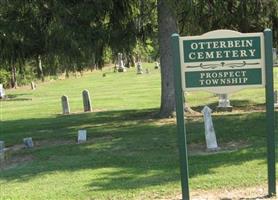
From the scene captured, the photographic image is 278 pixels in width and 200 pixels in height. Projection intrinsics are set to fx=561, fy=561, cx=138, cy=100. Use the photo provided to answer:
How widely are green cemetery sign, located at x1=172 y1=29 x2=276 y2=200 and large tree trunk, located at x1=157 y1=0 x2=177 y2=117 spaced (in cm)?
832

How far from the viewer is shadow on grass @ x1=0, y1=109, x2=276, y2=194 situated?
8.80 meters

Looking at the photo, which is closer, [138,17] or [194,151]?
[194,151]

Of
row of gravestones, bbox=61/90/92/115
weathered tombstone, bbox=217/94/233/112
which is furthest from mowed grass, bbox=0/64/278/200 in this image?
row of gravestones, bbox=61/90/92/115

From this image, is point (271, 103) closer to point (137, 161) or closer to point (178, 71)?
point (178, 71)

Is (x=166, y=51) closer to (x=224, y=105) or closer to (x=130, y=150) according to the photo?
(x=224, y=105)

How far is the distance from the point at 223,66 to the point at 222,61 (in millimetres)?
64

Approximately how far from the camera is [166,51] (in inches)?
610

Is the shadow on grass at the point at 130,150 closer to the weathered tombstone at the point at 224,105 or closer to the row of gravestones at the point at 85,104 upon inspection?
the weathered tombstone at the point at 224,105

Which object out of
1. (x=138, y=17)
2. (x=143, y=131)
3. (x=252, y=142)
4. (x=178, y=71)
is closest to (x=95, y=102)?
(x=138, y=17)

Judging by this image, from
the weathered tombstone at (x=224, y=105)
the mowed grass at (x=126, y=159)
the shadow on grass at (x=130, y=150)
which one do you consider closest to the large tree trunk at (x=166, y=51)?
the mowed grass at (x=126, y=159)

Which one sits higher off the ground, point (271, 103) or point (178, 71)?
point (178, 71)

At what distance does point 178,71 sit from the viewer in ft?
22.5

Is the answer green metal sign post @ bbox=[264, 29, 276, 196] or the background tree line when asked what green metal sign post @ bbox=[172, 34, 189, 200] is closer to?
green metal sign post @ bbox=[264, 29, 276, 196]

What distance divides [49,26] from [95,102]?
412 inches
